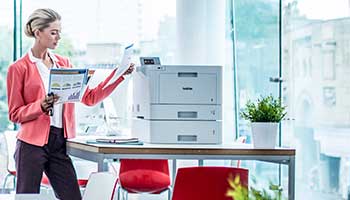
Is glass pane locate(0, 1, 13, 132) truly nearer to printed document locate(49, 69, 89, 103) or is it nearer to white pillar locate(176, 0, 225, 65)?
white pillar locate(176, 0, 225, 65)

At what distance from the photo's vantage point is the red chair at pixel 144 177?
14.4 ft

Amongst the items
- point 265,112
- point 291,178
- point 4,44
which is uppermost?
point 4,44

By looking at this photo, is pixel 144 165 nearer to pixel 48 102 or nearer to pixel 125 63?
pixel 125 63

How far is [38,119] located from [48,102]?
0.61 ft

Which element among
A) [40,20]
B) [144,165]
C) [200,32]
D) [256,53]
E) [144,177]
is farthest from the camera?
[256,53]

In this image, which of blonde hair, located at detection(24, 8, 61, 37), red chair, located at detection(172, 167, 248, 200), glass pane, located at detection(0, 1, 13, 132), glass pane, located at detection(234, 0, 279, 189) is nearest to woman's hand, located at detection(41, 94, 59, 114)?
blonde hair, located at detection(24, 8, 61, 37)

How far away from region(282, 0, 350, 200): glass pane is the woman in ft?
8.89

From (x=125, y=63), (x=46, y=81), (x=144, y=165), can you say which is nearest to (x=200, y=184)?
(x=125, y=63)

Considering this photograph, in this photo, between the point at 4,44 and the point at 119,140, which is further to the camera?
the point at 4,44

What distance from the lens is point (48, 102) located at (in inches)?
127

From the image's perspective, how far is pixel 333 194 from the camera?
17.5 feet

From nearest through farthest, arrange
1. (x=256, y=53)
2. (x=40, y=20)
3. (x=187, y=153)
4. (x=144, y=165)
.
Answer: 1. (x=187, y=153)
2. (x=40, y=20)
3. (x=144, y=165)
4. (x=256, y=53)

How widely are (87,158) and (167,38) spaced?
3.38m

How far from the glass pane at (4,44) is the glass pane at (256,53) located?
2496mm
